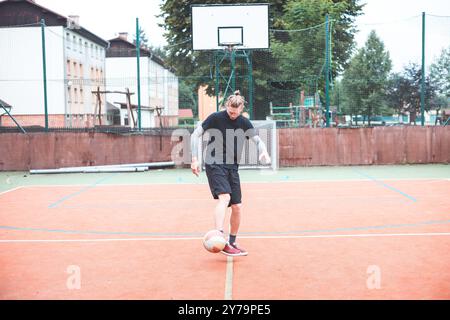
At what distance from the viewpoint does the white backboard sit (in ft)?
64.7

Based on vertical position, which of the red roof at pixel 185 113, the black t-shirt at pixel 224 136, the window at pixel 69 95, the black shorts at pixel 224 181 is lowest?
the black shorts at pixel 224 181

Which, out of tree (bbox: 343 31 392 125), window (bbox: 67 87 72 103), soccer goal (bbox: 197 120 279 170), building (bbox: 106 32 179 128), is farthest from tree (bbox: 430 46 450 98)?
window (bbox: 67 87 72 103)

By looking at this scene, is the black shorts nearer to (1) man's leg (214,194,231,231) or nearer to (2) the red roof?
(1) man's leg (214,194,231,231)

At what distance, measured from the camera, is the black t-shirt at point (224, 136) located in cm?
668

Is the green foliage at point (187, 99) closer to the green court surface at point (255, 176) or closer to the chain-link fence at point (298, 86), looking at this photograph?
the chain-link fence at point (298, 86)

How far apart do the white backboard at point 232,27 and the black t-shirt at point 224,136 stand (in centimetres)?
1333

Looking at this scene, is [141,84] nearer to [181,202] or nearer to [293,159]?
[293,159]

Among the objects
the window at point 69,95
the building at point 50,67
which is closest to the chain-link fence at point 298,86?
the window at point 69,95

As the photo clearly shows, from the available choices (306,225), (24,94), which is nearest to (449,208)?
(306,225)

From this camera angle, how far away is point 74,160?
19562 millimetres

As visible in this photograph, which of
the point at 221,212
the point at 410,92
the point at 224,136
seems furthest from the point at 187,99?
the point at 221,212

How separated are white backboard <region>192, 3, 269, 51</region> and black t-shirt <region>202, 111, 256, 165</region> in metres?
13.3

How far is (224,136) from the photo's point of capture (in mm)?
6734

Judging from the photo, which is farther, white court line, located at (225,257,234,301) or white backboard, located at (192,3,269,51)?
white backboard, located at (192,3,269,51)
